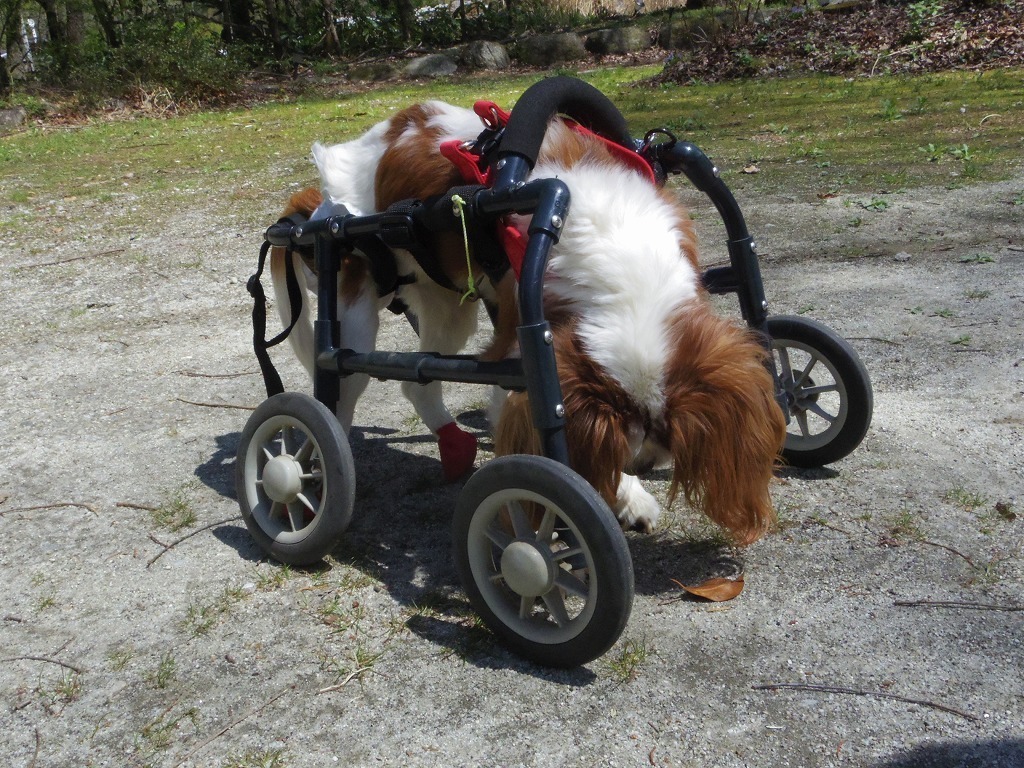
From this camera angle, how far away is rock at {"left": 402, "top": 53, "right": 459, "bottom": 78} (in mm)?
20047

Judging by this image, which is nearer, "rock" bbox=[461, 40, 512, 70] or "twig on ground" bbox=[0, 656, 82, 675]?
"twig on ground" bbox=[0, 656, 82, 675]

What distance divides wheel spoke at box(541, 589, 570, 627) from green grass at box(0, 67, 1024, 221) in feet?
19.4

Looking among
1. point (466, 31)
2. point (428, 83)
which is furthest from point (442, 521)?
point (466, 31)

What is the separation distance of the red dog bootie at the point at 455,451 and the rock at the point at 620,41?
18467 millimetres

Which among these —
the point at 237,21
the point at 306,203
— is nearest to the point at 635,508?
the point at 306,203

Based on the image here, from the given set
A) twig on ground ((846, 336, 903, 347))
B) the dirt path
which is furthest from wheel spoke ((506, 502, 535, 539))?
twig on ground ((846, 336, 903, 347))

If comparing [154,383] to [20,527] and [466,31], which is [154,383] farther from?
[466,31]

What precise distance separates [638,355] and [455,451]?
1.47 meters

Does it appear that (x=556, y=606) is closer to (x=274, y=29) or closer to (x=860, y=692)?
(x=860, y=692)

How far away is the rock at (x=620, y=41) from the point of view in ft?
68.2

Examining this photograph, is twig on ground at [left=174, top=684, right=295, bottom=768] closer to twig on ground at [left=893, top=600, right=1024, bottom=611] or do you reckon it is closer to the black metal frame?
the black metal frame

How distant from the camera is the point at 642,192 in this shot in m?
2.95

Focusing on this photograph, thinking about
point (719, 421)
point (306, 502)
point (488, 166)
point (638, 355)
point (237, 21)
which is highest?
point (237, 21)

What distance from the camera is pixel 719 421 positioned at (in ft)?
8.61
